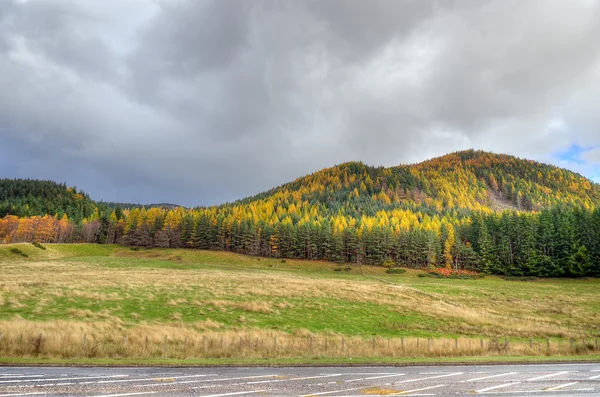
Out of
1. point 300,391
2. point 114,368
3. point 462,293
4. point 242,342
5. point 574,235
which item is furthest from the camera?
point 574,235

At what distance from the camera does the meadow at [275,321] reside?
1005 inches

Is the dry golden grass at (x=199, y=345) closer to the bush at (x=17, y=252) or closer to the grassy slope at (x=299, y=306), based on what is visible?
the grassy slope at (x=299, y=306)

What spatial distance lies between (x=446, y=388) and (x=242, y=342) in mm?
15736

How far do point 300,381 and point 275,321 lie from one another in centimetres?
1967

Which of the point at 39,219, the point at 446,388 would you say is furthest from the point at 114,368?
the point at 39,219

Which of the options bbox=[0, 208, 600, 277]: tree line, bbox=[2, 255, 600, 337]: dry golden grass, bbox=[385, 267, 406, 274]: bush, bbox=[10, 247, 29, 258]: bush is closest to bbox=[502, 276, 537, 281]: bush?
bbox=[0, 208, 600, 277]: tree line

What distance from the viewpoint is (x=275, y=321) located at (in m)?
37.3

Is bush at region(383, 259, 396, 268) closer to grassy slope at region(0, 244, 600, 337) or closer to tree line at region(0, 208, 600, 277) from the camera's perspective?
tree line at region(0, 208, 600, 277)

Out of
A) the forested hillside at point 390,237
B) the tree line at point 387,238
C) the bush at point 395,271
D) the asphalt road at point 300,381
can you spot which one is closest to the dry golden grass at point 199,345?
the asphalt road at point 300,381

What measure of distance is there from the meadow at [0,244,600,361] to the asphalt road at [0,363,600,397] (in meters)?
4.07

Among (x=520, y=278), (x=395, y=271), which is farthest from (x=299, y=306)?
(x=520, y=278)

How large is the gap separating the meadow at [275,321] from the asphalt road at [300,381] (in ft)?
13.3

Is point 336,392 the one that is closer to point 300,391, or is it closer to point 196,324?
point 300,391

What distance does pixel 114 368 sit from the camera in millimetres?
20312
